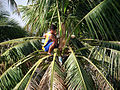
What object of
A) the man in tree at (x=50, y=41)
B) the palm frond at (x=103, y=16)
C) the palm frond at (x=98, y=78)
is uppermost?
the palm frond at (x=103, y=16)

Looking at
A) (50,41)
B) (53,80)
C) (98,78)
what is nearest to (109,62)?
(98,78)

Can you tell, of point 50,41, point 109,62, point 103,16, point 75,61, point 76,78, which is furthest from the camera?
point 50,41

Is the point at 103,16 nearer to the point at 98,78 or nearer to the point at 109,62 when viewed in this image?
the point at 109,62

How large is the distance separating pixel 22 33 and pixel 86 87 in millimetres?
5137

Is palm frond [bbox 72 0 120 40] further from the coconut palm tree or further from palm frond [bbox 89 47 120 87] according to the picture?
palm frond [bbox 89 47 120 87]

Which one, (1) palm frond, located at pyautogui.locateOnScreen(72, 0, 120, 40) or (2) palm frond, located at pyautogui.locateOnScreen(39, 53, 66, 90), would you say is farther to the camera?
(1) palm frond, located at pyautogui.locateOnScreen(72, 0, 120, 40)

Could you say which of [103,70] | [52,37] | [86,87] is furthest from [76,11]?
[86,87]

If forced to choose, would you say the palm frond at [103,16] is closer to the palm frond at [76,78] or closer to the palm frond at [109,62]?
the palm frond at [109,62]

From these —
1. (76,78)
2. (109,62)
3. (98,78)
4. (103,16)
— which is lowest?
(98,78)

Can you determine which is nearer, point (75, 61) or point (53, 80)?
point (53, 80)

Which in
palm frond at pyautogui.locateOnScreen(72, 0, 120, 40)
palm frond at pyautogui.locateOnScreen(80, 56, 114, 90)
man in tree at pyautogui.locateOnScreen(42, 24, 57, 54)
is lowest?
palm frond at pyautogui.locateOnScreen(80, 56, 114, 90)

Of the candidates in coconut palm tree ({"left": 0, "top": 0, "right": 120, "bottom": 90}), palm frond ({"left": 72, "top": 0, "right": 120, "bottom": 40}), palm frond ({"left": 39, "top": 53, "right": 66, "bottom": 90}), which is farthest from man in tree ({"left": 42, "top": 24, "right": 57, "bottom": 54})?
palm frond ({"left": 72, "top": 0, "right": 120, "bottom": 40})

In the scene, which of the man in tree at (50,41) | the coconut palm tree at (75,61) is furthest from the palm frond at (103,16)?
the man in tree at (50,41)

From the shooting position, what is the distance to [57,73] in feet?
12.2
